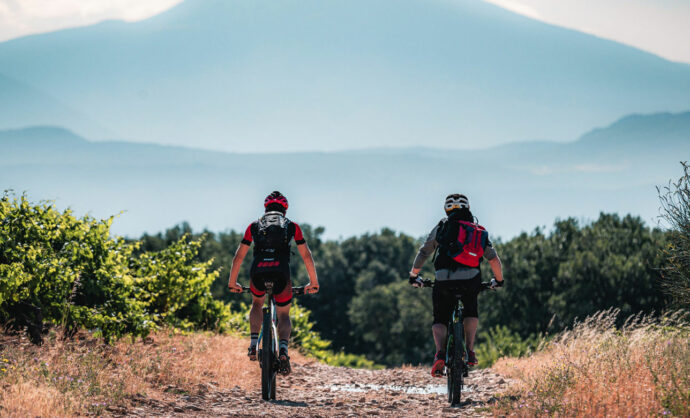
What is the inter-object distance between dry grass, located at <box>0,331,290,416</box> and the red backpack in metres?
4.11

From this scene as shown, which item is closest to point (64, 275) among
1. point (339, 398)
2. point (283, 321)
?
point (283, 321)

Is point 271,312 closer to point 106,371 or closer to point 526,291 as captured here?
point 106,371

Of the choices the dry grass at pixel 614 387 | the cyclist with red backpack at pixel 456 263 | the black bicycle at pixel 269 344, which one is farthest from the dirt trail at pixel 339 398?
the cyclist with red backpack at pixel 456 263

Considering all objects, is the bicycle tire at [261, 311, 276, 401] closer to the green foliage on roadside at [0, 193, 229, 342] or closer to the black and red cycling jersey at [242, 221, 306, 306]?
the black and red cycling jersey at [242, 221, 306, 306]

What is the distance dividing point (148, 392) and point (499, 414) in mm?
4418

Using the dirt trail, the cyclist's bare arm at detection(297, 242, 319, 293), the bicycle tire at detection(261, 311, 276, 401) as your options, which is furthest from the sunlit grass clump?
the cyclist's bare arm at detection(297, 242, 319, 293)

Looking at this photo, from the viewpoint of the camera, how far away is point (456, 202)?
8719 millimetres

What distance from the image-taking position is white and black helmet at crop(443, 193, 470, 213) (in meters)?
8.71

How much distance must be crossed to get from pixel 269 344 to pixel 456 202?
2.82 meters

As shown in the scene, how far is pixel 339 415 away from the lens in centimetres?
853

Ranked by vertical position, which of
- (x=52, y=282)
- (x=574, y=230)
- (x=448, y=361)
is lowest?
(x=448, y=361)

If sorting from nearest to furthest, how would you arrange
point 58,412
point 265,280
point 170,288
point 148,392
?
point 58,412
point 265,280
point 148,392
point 170,288

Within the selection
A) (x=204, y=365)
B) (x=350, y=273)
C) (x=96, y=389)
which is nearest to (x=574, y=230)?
(x=350, y=273)

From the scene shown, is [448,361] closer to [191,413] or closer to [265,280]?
[265,280]
